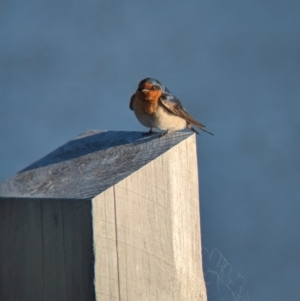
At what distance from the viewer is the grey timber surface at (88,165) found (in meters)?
1.85

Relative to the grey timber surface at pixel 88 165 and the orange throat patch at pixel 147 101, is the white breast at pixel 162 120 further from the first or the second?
the grey timber surface at pixel 88 165

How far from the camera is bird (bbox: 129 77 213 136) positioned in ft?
13.0

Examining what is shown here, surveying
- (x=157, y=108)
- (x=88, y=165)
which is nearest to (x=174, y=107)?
A: (x=157, y=108)

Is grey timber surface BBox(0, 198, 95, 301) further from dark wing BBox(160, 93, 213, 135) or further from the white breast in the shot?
dark wing BBox(160, 93, 213, 135)

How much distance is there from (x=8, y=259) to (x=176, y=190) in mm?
502

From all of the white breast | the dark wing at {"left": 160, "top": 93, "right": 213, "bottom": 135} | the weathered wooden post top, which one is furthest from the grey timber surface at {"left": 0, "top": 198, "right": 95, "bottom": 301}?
the dark wing at {"left": 160, "top": 93, "right": 213, "bottom": 135}

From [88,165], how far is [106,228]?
15.5 inches

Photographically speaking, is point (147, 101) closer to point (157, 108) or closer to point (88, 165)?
point (157, 108)

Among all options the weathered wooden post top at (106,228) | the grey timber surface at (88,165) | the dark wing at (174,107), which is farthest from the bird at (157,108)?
the weathered wooden post top at (106,228)

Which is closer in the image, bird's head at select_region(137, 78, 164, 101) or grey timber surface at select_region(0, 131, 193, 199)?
grey timber surface at select_region(0, 131, 193, 199)

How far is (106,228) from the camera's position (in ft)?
5.66

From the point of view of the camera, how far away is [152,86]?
4012 millimetres

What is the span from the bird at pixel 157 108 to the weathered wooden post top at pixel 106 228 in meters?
1.78

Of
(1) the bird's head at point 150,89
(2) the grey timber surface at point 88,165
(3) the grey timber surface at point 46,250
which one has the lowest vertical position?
(3) the grey timber surface at point 46,250
